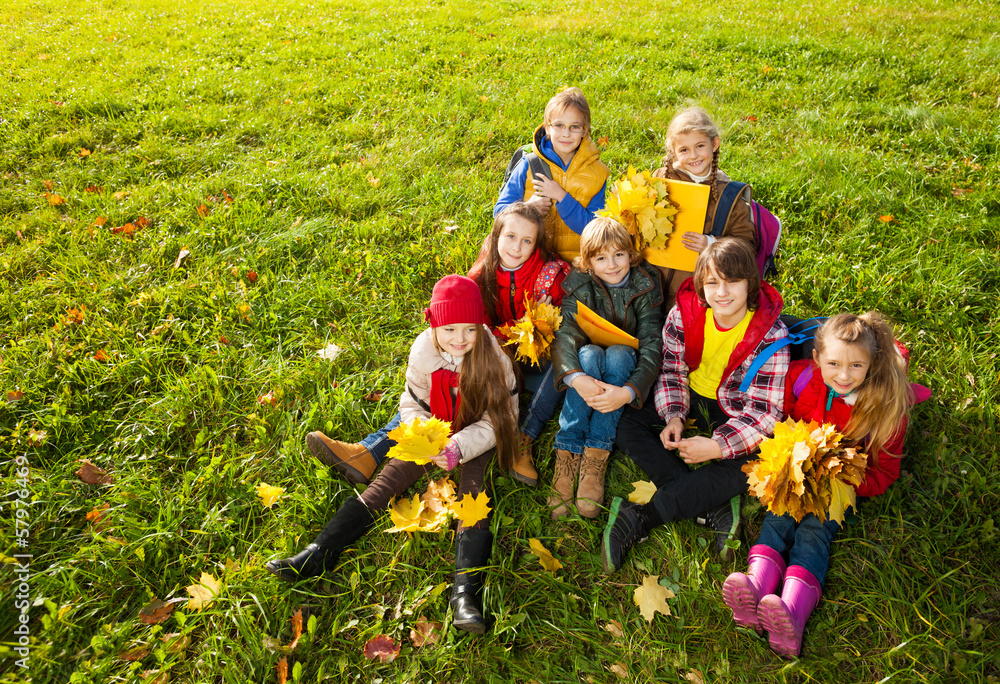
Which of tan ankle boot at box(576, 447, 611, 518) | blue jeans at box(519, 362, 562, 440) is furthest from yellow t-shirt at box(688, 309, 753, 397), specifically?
blue jeans at box(519, 362, 562, 440)

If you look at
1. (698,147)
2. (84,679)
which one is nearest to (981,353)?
(698,147)

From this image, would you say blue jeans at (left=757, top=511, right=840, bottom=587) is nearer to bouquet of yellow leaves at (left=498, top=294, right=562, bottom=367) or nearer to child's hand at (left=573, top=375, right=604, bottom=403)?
child's hand at (left=573, top=375, right=604, bottom=403)

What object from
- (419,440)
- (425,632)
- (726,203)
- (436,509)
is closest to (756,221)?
(726,203)

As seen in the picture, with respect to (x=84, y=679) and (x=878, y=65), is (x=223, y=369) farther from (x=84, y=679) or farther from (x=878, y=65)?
(x=878, y=65)

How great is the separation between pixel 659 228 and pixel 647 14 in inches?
295

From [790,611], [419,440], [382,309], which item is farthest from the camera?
[382,309]

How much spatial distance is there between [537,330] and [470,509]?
40.3 inches

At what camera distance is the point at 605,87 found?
21.4ft

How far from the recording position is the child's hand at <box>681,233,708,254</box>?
9.93ft

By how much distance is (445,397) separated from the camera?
9.43ft

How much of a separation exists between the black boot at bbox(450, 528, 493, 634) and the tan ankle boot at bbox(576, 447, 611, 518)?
49 centimetres

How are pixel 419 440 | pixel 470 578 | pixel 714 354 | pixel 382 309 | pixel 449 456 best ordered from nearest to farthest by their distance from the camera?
pixel 470 578, pixel 419 440, pixel 449 456, pixel 714 354, pixel 382 309

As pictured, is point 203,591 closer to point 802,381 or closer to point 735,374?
point 735,374

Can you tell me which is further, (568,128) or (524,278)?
(568,128)
